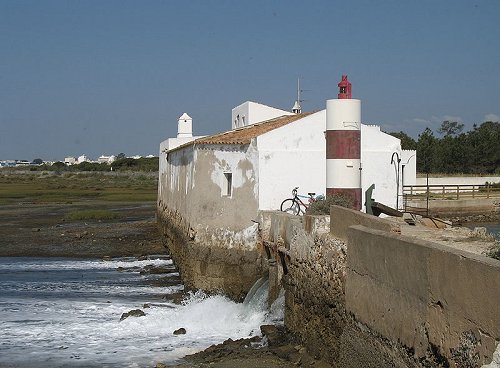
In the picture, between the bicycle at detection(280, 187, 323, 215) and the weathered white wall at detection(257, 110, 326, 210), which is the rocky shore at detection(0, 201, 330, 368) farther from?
the weathered white wall at detection(257, 110, 326, 210)

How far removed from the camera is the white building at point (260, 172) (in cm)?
1795

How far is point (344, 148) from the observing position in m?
16.0

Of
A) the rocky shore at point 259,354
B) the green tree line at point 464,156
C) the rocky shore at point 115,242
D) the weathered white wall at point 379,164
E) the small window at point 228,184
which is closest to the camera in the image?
the rocky shore at point 259,354

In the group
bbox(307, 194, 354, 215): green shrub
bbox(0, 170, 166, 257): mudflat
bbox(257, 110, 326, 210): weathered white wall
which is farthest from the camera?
bbox(0, 170, 166, 257): mudflat

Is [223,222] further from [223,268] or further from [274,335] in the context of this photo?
[274,335]

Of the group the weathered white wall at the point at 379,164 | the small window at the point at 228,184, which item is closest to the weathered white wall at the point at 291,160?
the small window at the point at 228,184

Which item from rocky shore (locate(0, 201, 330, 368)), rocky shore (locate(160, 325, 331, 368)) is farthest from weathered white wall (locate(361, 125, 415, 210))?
rocky shore (locate(160, 325, 331, 368))

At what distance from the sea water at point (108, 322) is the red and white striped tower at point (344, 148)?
3016mm

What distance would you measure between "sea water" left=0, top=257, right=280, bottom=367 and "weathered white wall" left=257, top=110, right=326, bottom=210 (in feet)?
9.24

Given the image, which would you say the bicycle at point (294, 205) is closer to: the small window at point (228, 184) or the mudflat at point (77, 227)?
the small window at point (228, 184)

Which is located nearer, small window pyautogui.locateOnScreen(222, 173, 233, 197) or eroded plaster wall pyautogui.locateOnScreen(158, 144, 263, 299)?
eroded plaster wall pyautogui.locateOnScreen(158, 144, 263, 299)

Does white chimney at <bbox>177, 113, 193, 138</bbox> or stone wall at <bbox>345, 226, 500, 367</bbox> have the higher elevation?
white chimney at <bbox>177, 113, 193, 138</bbox>

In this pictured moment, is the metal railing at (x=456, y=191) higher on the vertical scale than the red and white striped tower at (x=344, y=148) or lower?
lower

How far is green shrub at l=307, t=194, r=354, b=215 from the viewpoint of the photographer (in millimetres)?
14695
